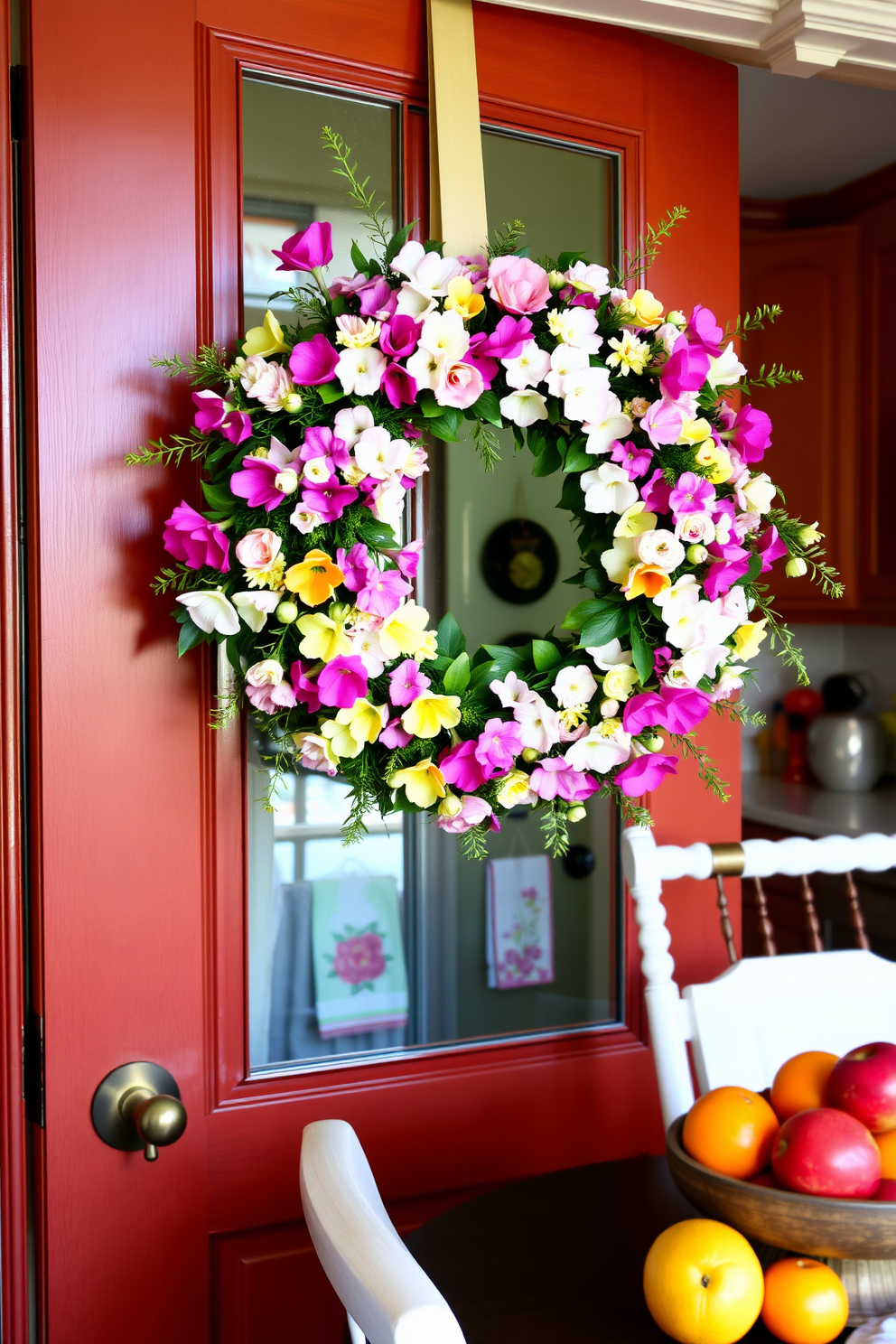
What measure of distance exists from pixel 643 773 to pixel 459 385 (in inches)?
17.9

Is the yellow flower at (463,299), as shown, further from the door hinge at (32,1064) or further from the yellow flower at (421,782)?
the door hinge at (32,1064)

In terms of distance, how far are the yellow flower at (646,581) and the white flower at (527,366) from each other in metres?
0.22

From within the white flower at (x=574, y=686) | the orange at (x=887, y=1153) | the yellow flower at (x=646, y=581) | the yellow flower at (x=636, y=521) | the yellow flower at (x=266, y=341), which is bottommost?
the orange at (x=887, y=1153)

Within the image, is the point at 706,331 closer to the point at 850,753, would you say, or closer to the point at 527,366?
the point at 527,366

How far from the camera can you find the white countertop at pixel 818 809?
103 inches

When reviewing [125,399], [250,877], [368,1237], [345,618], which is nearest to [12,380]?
[125,399]

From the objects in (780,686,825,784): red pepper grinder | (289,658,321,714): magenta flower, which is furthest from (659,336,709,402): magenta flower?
(780,686,825,784): red pepper grinder

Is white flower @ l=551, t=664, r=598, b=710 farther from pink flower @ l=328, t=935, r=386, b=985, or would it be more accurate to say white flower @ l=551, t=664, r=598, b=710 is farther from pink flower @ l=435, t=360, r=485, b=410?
pink flower @ l=328, t=935, r=386, b=985

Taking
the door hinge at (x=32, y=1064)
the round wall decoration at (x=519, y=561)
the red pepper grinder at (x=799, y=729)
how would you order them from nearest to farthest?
1. the door hinge at (x=32, y=1064)
2. the round wall decoration at (x=519, y=561)
3. the red pepper grinder at (x=799, y=729)

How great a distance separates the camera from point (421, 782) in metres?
1.07

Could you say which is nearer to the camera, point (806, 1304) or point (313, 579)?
point (806, 1304)

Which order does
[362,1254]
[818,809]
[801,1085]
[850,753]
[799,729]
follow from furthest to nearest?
1. [799,729]
2. [850,753]
3. [818,809]
4. [801,1085]
5. [362,1254]

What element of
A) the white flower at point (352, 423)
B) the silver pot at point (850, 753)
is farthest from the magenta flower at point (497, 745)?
the silver pot at point (850, 753)

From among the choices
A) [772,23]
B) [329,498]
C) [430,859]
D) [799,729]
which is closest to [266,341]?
[329,498]
